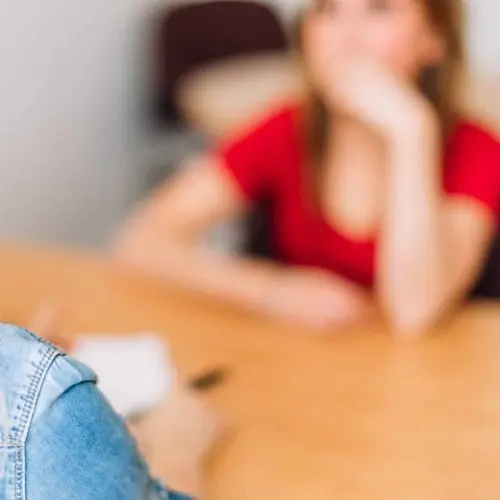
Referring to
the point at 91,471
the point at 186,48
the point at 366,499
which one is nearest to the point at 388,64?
the point at 366,499

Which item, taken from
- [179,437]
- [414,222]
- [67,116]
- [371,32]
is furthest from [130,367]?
[67,116]

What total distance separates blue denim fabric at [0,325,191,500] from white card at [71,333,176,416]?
38 centimetres

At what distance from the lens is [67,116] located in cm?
232

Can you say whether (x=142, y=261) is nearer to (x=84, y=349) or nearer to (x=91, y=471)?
(x=84, y=349)

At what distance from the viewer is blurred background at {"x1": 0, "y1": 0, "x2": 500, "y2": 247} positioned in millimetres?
2143

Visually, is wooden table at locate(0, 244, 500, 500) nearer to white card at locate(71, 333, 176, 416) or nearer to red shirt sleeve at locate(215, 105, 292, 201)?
white card at locate(71, 333, 176, 416)

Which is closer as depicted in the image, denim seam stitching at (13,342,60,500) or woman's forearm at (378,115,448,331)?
denim seam stitching at (13,342,60,500)

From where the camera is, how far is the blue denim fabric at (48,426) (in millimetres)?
571

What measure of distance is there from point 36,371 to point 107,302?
714mm

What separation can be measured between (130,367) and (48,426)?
1.65ft

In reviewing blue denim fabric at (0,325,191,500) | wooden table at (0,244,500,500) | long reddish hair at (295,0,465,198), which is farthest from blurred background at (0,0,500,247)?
blue denim fabric at (0,325,191,500)

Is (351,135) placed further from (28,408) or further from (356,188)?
(28,408)

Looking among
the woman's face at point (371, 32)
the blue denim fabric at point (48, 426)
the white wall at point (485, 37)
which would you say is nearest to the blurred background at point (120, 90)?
the white wall at point (485, 37)

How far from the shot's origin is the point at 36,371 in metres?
0.57
